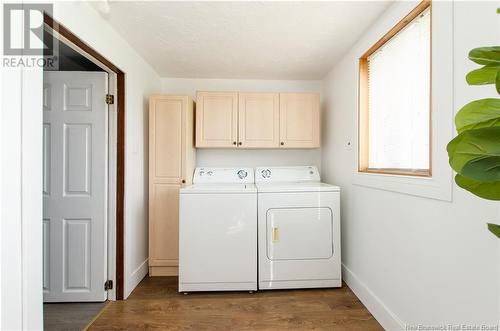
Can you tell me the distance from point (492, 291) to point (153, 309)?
7.08 ft

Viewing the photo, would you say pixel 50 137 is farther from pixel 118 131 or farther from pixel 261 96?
pixel 261 96

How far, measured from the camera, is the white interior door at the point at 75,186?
2.06m

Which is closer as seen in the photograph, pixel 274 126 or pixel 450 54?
pixel 450 54

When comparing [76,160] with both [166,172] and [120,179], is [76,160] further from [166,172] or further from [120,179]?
[166,172]

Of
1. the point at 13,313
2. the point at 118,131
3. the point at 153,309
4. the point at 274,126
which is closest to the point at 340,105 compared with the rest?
the point at 274,126

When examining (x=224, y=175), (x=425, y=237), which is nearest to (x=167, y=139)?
(x=224, y=175)

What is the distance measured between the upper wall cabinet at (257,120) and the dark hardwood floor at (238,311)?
1496 millimetres

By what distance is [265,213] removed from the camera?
7.53 feet

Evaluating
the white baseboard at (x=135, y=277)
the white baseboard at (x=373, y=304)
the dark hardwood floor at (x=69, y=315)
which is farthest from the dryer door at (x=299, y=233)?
the dark hardwood floor at (x=69, y=315)

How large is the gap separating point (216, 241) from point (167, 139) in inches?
45.8

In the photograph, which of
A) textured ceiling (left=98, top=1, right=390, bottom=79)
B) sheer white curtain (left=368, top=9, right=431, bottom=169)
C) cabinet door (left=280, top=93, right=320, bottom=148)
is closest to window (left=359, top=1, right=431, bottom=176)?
sheer white curtain (left=368, top=9, right=431, bottom=169)

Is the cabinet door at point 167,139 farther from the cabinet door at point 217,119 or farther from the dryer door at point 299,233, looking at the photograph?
the dryer door at point 299,233

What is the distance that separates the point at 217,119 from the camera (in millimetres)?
2748

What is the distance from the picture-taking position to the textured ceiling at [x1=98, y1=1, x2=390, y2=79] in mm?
1668
